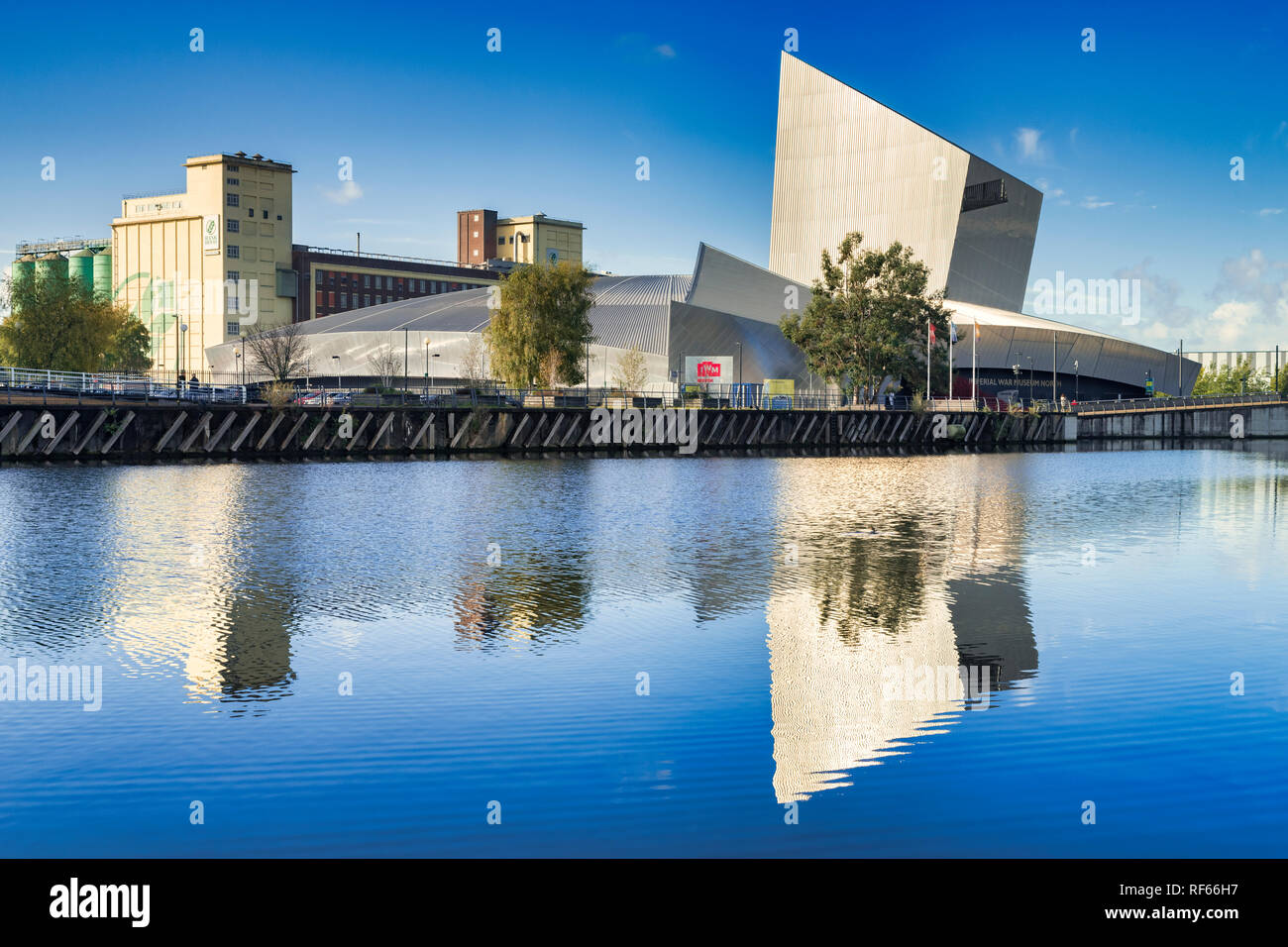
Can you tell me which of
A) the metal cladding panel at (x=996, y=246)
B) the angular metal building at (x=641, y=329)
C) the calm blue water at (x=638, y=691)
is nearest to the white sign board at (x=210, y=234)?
the angular metal building at (x=641, y=329)

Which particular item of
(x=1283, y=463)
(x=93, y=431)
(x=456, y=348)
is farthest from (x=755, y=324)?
(x=93, y=431)

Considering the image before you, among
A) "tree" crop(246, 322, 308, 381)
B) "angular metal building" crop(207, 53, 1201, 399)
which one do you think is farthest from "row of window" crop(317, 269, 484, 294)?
"tree" crop(246, 322, 308, 381)

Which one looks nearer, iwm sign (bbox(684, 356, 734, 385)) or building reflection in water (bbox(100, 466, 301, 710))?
building reflection in water (bbox(100, 466, 301, 710))

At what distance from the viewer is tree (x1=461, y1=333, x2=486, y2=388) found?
10200 cm

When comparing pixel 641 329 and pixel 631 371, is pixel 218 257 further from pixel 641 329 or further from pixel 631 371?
pixel 631 371

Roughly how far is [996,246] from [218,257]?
288 ft

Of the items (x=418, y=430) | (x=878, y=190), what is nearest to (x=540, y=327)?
(x=418, y=430)

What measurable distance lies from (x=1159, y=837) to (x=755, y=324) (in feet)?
341

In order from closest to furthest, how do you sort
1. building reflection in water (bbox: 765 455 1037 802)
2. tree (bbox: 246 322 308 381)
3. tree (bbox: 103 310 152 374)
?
1. building reflection in water (bbox: 765 455 1037 802)
2. tree (bbox: 246 322 308 381)
3. tree (bbox: 103 310 152 374)

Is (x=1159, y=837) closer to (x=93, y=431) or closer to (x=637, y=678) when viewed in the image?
(x=637, y=678)

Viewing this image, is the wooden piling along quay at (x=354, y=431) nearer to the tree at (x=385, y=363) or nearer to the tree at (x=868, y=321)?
the tree at (x=868, y=321)

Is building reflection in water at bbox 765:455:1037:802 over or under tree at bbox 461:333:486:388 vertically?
under

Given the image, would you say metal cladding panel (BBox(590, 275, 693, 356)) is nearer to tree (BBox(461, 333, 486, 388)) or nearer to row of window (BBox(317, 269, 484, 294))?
tree (BBox(461, 333, 486, 388))

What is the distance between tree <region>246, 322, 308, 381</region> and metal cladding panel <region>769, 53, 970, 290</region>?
48581mm
